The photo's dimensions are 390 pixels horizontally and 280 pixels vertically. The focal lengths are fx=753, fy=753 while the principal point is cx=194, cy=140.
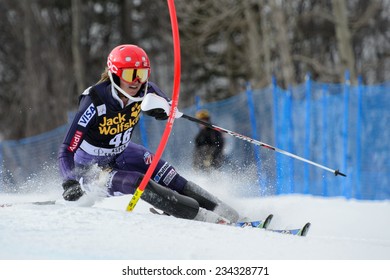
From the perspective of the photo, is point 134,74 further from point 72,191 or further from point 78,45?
point 78,45

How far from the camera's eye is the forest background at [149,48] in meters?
23.9

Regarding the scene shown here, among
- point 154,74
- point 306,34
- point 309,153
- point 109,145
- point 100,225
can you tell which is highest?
point 306,34

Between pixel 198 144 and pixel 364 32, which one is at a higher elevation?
pixel 364 32

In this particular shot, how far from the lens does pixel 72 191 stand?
5.98m

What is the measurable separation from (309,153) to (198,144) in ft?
5.10

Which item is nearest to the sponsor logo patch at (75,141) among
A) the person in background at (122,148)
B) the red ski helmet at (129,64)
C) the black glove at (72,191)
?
the person in background at (122,148)

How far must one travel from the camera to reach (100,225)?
519 cm

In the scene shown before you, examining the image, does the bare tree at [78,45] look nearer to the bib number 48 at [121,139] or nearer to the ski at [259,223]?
Result: the bib number 48 at [121,139]

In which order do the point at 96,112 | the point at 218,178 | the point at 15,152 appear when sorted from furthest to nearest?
the point at 15,152
the point at 218,178
the point at 96,112

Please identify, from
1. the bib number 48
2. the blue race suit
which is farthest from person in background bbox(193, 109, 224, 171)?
the bib number 48

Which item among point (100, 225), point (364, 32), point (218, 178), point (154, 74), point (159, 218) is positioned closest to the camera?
point (100, 225)

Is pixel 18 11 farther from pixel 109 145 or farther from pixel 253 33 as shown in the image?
pixel 109 145

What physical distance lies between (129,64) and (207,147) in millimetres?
4158
